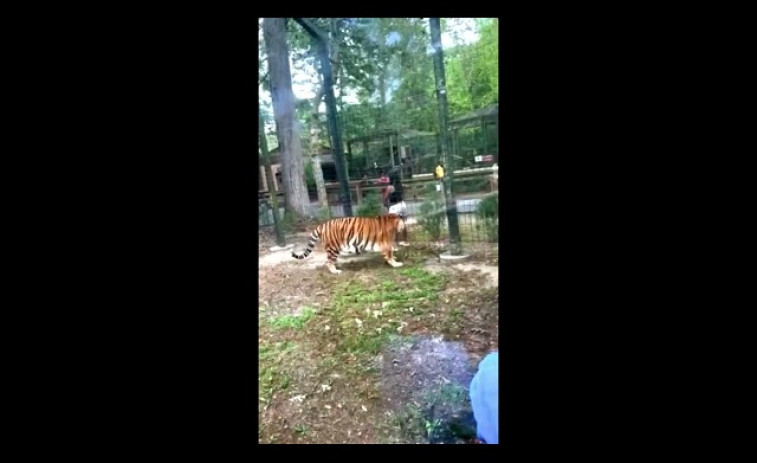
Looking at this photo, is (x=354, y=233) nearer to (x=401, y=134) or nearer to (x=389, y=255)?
(x=389, y=255)

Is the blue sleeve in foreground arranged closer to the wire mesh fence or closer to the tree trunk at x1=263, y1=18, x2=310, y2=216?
the wire mesh fence

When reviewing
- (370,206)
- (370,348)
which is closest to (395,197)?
(370,206)

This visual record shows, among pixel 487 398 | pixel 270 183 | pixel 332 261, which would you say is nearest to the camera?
pixel 487 398

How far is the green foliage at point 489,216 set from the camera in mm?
1190

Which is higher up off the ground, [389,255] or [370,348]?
[389,255]

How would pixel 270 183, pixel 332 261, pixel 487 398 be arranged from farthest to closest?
pixel 332 261
pixel 270 183
pixel 487 398

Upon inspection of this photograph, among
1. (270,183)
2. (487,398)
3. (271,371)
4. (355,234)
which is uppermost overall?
(270,183)

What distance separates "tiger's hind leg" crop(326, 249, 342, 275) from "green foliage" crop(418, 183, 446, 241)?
354 millimetres

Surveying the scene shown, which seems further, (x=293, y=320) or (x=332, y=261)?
(x=332, y=261)

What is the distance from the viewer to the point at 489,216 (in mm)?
1228

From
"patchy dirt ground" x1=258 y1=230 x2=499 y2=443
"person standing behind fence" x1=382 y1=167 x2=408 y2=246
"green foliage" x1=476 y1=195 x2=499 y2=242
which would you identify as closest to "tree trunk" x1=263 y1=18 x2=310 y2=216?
"patchy dirt ground" x1=258 y1=230 x2=499 y2=443

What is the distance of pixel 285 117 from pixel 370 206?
453 millimetres

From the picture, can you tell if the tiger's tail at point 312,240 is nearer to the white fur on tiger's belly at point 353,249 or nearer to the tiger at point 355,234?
the tiger at point 355,234
